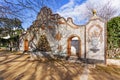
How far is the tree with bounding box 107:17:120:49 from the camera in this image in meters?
15.0

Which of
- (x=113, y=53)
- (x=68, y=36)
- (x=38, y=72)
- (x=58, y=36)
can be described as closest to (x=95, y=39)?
(x=113, y=53)

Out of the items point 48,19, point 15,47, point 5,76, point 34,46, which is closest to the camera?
point 5,76

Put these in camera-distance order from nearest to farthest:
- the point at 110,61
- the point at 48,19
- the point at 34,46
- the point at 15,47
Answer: the point at 110,61
the point at 48,19
the point at 34,46
the point at 15,47

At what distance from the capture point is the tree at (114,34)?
14977mm

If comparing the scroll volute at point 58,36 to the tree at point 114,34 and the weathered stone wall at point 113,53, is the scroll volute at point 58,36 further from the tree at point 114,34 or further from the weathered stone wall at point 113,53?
the weathered stone wall at point 113,53

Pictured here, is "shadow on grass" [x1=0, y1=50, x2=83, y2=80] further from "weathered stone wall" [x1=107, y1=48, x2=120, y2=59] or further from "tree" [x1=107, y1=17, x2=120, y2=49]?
"tree" [x1=107, y1=17, x2=120, y2=49]

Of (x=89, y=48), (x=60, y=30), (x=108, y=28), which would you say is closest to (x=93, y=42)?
(x=89, y=48)

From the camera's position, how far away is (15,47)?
2695cm

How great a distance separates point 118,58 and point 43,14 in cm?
1084

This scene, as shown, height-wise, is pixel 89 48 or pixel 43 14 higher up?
Result: pixel 43 14

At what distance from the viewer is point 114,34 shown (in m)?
15.0

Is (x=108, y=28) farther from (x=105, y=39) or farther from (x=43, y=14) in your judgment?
(x=43, y=14)

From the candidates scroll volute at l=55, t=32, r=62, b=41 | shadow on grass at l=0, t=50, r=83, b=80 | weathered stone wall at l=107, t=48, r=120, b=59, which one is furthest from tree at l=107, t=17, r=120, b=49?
scroll volute at l=55, t=32, r=62, b=41

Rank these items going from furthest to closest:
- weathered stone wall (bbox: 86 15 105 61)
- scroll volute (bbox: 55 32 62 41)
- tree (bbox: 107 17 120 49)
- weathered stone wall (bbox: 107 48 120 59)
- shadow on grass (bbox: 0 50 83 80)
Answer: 1. scroll volute (bbox: 55 32 62 41)
2. tree (bbox: 107 17 120 49)
3. weathered stone wall (bbox: 107 48 120 59)
4. weathered stone wall (bbox: 86 15 105 61)
5. shadow on grass (bbox: 0 50 83 80)
